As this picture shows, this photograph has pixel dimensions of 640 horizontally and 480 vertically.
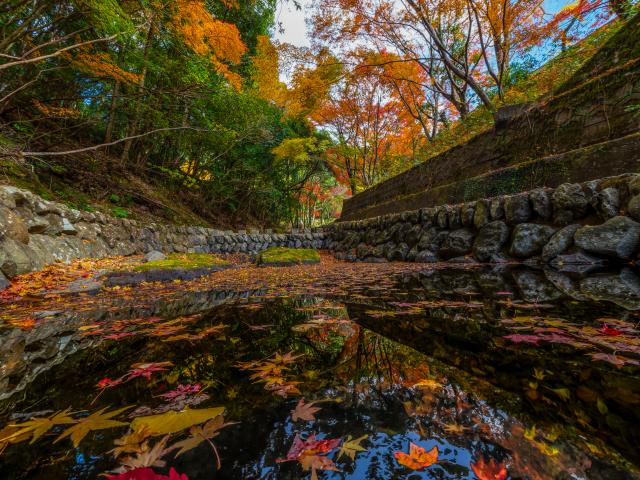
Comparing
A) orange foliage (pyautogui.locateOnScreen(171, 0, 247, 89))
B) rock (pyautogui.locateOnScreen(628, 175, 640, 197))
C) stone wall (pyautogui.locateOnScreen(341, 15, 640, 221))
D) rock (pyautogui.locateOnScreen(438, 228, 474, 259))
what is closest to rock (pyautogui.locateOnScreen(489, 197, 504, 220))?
rock (pyautogui.locateOnScreen(438, 228, 474, 259))

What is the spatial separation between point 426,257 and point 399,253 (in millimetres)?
892

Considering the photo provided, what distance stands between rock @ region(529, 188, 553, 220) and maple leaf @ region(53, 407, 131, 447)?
422cm

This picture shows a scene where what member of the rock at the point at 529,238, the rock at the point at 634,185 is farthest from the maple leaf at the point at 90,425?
the rock at the point at 529,238

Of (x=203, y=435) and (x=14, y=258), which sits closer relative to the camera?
(x=203, y=435)

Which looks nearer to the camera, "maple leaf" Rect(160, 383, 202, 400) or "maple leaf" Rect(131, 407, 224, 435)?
"maple leaf" Rect(131, 407, 224, 435)

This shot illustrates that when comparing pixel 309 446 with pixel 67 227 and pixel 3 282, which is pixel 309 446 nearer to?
pixel 3 282

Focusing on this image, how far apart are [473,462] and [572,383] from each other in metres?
0.51

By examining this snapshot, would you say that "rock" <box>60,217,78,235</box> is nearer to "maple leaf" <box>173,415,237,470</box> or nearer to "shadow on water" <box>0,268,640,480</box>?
"shadow on water" <box>0,268,640,480</box>

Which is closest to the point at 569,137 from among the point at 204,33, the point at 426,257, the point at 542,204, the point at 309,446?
the point at 542,204

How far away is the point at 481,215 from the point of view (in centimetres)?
395

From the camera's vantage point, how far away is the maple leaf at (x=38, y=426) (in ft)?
2.04

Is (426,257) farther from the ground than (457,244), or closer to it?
closer to it

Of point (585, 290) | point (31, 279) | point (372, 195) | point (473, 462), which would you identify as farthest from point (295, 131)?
point (473, 462)

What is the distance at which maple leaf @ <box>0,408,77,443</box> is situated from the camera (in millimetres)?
621
